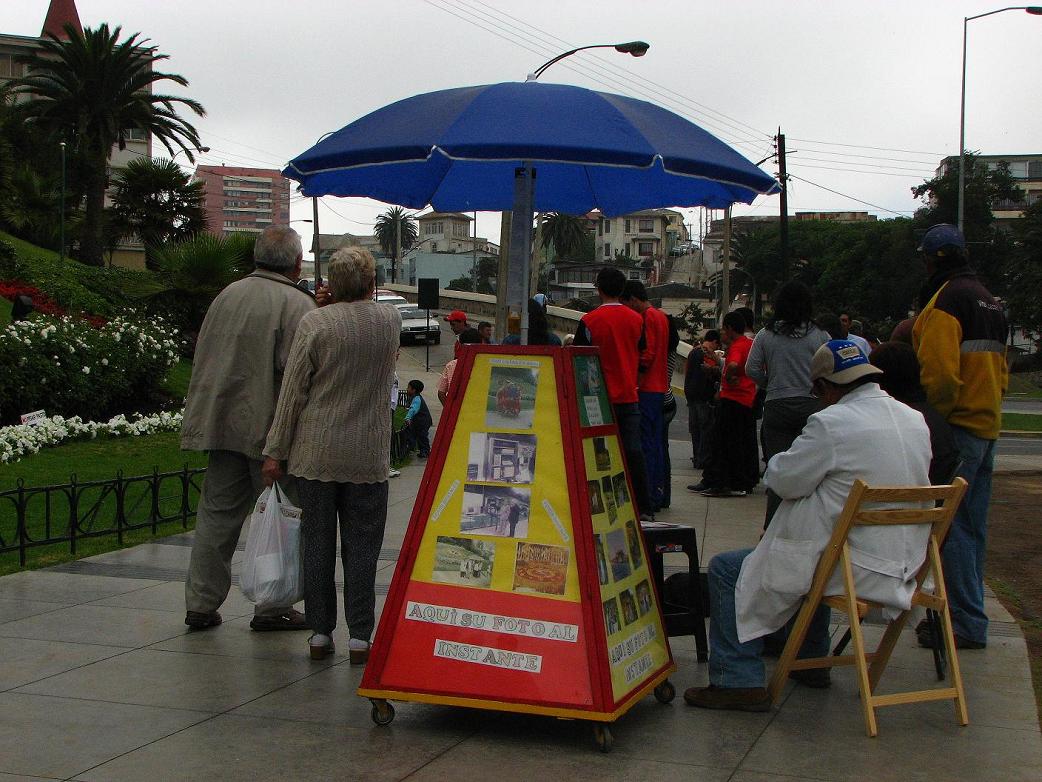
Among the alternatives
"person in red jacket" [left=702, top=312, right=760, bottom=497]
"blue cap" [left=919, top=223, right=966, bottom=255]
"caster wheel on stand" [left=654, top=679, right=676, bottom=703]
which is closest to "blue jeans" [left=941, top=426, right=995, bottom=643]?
"blue cap" [left=919, top=223, right=966, bottom=255]

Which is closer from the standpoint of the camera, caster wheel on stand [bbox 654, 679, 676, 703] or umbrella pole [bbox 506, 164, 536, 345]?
caster wheel on stand [bbox 654, 679, 676, 703]

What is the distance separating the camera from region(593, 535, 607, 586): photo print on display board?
433 centimetres

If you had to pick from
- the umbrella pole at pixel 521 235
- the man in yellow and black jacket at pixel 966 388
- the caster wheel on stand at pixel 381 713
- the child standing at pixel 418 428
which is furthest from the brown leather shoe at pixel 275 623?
the child standing at pixel 418 428

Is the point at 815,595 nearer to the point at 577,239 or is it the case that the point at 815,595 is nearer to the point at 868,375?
the point at 868,375

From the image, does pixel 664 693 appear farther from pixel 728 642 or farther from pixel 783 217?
pixel 783 217

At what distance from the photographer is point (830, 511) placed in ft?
14.4

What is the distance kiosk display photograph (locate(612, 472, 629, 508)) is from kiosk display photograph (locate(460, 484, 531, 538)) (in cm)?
46

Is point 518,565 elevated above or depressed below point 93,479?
above

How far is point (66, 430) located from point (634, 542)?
1146cm

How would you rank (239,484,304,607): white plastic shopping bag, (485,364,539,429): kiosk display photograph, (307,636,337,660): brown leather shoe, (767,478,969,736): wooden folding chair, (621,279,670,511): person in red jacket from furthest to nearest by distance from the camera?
(621,279,670,511): person in red jacket → (239,484,304,607): white plastic shopping bag → (307,636,337,660): brown leather shoe → (485,364,539,429): kiosk display photograph → (767,478,969,736): wooden folding chair

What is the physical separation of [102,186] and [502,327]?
37718mm

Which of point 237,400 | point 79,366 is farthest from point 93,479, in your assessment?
point 237,400

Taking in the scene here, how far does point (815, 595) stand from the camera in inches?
174

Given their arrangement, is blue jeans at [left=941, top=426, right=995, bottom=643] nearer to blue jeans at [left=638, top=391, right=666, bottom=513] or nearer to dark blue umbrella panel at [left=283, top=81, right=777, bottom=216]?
dark blue umbrella panel at [left=283, top=81, right=777, bottom=216]
